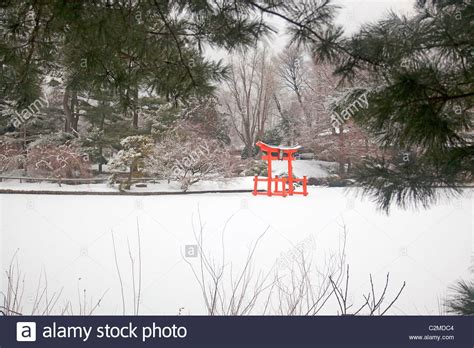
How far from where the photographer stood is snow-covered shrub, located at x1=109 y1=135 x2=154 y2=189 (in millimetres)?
2855

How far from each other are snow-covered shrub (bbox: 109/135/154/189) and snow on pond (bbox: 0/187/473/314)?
30 cm

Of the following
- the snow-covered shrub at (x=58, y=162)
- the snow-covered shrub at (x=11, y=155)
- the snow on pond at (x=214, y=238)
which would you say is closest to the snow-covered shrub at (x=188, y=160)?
the snow on pond at (x=214, y=238)

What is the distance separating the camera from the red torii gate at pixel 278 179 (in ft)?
9.16

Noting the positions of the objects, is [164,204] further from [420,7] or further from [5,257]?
[420,7]

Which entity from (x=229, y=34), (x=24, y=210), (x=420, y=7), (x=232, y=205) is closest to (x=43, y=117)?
(x=24, y=210)

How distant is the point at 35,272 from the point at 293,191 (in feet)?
5.99

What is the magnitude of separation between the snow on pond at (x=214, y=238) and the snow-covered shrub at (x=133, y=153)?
296 mm

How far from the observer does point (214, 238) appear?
3102mm

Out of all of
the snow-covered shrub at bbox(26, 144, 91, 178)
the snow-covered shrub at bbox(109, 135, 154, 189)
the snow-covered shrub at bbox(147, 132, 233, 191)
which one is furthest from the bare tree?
the snow-covered shrub at bbox(26, 144, 91, 178)

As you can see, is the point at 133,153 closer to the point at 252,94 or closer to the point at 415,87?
the point at 252,94

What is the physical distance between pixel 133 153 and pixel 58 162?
514 mm

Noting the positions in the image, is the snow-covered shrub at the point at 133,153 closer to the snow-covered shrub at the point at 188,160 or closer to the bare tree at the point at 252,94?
the snow-covered shrub at the point at 188,160

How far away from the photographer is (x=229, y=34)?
986mm

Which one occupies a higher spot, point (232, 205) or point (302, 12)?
point (302, 12)
